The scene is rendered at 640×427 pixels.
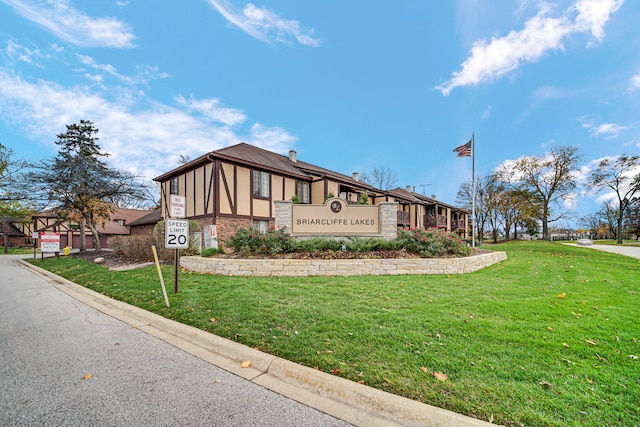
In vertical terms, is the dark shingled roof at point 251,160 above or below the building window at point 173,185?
above

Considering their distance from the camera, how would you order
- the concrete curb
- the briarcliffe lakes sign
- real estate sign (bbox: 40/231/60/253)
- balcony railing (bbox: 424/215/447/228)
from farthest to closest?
balcony railing (bbox: 424/215/447/228), real estate sign (bbox: 40/231/60/253), the briarcliffe lakes sign, the concrete curb

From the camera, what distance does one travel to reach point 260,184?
54.7 feet

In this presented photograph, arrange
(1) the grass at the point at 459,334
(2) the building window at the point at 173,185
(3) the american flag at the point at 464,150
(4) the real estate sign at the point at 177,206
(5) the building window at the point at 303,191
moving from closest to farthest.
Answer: (1) the grass at the point at 459,334 < (4) the real estate sign at the point at 177,206 < (2) the building window at the point at 173,185 < (3) the american flag at the point at 464,150 < (5) the building window at the point at 303,191

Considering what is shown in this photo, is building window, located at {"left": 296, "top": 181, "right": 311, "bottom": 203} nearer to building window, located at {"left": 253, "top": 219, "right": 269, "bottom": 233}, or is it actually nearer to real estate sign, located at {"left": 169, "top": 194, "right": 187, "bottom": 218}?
building window, located at {"left": 253, "top": 219, "right": 269, "bottom": 233}

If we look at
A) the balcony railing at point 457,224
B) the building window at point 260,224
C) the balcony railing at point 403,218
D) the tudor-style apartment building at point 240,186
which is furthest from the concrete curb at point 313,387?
the balcony railing at point 457,224

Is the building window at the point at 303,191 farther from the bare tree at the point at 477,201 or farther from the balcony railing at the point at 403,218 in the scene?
the bare tree at the point at 477,201

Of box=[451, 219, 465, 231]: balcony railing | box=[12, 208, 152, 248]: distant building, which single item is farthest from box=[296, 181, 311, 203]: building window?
box=[12, 208, 152, 248]: distant building

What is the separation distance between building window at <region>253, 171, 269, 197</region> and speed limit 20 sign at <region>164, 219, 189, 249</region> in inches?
410

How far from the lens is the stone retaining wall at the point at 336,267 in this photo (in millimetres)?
8141

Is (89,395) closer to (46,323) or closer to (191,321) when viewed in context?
(191,321)

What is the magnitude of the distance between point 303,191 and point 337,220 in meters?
9.23

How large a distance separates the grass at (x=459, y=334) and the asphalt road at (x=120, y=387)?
67cm

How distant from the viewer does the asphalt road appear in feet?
7.78

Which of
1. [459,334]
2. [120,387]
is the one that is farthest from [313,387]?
[459,334]
